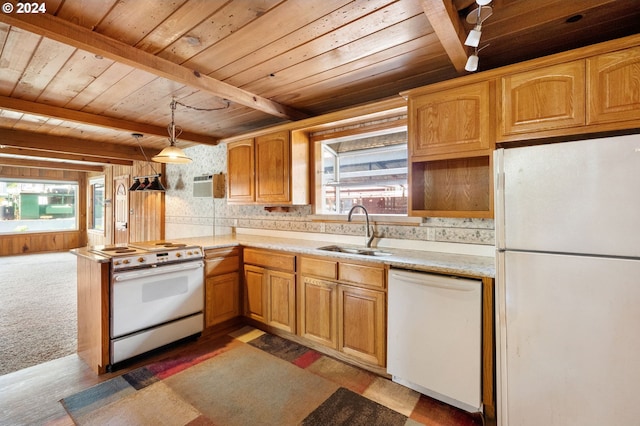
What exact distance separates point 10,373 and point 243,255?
1971 millimetres

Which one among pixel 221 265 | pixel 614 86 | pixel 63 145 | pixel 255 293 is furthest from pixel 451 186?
pixel 63 145

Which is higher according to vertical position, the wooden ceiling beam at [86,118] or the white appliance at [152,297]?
the wooden ceiling beam at [86,118]

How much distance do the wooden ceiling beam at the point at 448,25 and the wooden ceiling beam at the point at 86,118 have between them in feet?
11.1

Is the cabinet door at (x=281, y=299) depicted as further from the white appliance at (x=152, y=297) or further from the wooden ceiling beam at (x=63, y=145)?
the wooden ceiling beam at (x=63, y=145)

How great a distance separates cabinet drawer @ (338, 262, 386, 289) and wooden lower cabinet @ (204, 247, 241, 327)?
1344 millimetres

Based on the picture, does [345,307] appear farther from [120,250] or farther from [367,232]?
[120,250]

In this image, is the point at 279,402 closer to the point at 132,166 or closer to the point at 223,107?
the point at 223,107

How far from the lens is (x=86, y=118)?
3.17 metres

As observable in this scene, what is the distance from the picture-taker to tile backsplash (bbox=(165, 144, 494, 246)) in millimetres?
2342

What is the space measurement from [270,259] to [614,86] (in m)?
2.70

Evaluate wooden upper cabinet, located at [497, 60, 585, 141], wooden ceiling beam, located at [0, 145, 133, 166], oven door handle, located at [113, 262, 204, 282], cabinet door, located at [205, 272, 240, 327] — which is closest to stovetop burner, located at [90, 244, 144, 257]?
oven door handle, located at [113, 262, 204, 282]

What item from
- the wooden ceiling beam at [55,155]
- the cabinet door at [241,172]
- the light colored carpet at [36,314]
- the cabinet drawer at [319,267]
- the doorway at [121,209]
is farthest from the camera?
the doorway at [121,209]

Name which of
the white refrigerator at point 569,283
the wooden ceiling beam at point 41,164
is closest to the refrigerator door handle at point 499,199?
the white refrigerator at point 569,283

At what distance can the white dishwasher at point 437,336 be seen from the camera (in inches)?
69.6
